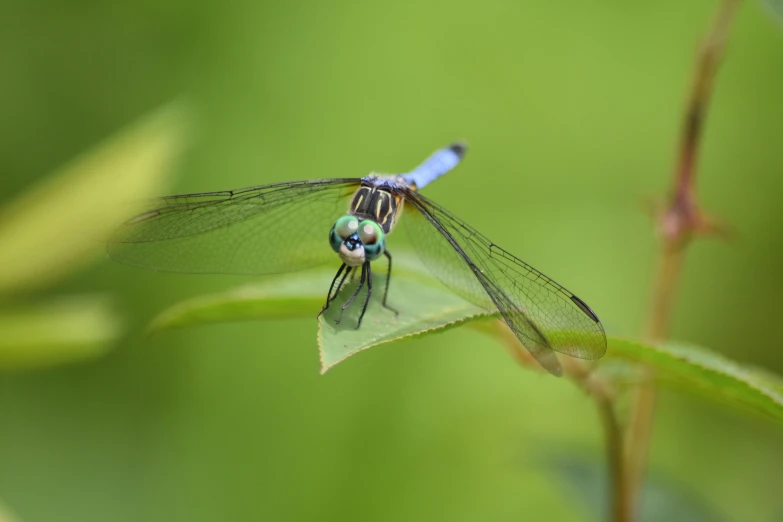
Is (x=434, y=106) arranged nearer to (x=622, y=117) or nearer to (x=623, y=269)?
(x=622, y=117)

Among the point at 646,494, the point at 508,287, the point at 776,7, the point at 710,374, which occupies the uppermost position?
the point at 776,7

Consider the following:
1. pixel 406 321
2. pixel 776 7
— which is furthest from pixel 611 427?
pixel 776 7

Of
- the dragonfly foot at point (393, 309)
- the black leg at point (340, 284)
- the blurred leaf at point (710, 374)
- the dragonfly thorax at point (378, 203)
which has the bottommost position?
the blurred leaf at point (710, 374)

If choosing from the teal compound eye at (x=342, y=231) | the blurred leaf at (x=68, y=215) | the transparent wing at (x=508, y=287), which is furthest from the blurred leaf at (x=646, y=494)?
the blurred leaf at (x=68, y=215)

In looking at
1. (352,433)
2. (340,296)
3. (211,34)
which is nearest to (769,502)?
(352,433)

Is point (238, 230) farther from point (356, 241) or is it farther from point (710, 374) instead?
point (710, 374)

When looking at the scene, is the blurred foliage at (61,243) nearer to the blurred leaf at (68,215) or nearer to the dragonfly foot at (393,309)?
the blurred leaf at (68,215)

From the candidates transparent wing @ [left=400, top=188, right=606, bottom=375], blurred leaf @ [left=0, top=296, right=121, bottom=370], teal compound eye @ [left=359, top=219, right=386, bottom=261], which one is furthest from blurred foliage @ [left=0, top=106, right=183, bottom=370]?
transparent wing @ [left=400, top=188, right=606, bottom=375]
